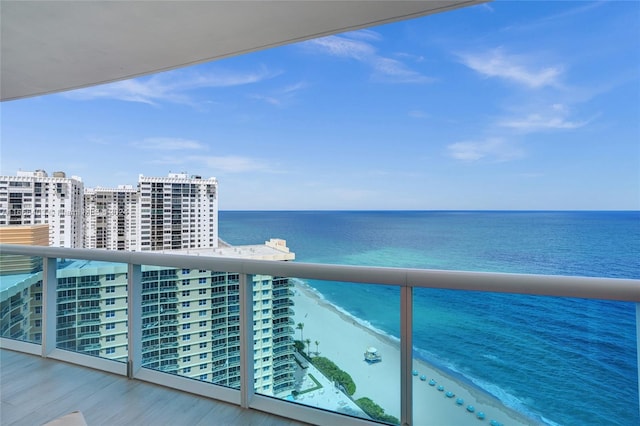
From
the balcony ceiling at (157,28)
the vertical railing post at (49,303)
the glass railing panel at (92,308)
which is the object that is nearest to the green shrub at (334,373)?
the glass railing panel at (92,308)

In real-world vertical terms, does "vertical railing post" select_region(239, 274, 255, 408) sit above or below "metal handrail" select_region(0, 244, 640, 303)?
below

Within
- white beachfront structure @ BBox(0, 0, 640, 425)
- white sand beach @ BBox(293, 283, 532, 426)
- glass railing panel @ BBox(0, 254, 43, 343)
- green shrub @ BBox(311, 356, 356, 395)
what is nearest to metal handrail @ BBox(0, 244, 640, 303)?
white beachfront structure @ BBox(0, 0, 640, 425)

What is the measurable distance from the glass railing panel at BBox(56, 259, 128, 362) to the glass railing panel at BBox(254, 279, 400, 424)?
3.94 ft

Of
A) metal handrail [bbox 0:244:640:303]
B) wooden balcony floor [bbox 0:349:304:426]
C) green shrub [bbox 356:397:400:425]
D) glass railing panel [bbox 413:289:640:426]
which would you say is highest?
metal handrail [bbox 0:244:640:303]

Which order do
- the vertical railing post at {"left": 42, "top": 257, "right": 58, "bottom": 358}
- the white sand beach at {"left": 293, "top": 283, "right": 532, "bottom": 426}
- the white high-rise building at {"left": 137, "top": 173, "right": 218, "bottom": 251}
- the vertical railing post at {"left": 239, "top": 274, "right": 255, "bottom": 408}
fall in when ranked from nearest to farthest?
the white sand beach at {"left": 293, "top": 283, "right": 532, "bottom": 426} < the vertical railing post at {"left": 239, "top": 274, "right": 255, "bottom": 408} < the vertical railing post at {"left": 42, "top": 257, "right": 58, "bottom": 358} < the white high-rise building at {"left": 137, "top": 173, "right": 218, "bottom": 251}

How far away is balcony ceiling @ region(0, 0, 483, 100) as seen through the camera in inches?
61.6

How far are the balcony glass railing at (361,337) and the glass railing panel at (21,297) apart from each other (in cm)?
18

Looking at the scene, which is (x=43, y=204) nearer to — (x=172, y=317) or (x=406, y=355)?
(x=172, y=317)

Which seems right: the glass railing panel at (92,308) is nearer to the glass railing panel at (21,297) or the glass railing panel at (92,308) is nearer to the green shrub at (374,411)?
the glass railing panel at (21,297)

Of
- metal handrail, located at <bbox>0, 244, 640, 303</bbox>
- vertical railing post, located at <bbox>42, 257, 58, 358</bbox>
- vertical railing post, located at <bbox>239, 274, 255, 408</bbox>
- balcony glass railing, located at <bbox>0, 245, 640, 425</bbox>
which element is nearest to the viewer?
metal handrail, located at <bbox>0, 244, 640, 303</bbox>

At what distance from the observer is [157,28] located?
177 centimetres

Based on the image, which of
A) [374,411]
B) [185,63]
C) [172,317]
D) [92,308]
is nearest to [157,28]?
[185,63]

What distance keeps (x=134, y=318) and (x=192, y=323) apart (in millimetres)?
500

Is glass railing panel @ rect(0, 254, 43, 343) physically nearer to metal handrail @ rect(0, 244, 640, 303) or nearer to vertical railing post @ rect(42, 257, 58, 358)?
vertical railing post @ rect(42, 257, 58, 358)
